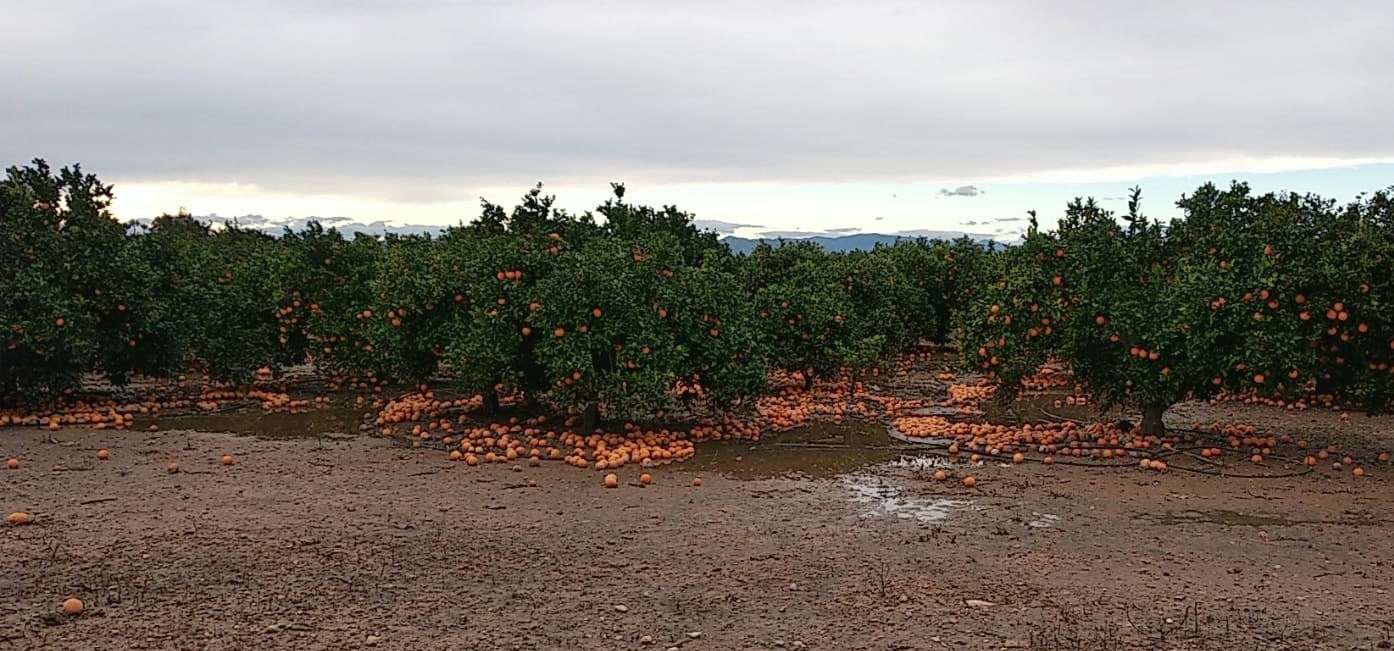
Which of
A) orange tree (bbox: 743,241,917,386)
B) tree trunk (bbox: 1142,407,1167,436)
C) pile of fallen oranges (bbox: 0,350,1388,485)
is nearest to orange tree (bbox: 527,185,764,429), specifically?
pile of fallen oranges (bbox: 0,350,1388,485)

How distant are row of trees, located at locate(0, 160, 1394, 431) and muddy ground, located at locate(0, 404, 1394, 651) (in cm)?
137

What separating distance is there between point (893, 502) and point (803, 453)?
2783 millimetres

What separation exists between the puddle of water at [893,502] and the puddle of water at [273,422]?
285 inches

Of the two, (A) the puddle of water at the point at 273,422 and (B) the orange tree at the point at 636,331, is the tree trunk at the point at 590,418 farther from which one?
(A) the puddle of water at the point at 273,422

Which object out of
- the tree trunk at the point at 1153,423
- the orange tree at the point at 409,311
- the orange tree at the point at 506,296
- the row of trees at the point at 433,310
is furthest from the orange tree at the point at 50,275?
the tree trunk at the point at 1153,423

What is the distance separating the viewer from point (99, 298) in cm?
1396

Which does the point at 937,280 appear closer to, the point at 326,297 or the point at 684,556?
the point at 326,297

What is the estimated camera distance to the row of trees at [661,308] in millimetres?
10703

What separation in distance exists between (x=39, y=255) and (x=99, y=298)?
0.94m

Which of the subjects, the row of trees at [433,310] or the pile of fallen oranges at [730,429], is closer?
the pile of fallen oranges at [730,429]

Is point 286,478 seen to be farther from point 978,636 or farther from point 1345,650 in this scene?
point 1345,650

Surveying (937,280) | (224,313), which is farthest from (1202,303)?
(937,280)

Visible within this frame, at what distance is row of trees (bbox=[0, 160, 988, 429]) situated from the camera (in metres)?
12.2

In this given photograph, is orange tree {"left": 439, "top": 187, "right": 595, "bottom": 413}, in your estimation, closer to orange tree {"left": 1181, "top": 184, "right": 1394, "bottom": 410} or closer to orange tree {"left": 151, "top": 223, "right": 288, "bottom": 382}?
orange tree {"left": 151, "top": 223, "right": 288, "bottom": 382}
